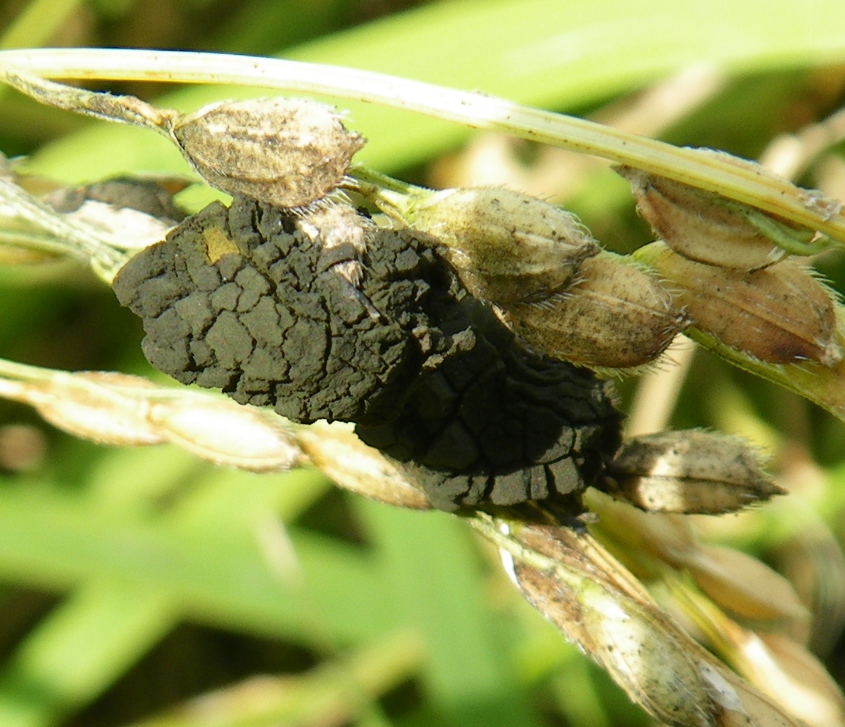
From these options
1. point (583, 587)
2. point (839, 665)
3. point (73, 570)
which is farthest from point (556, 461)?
point (839, 665)

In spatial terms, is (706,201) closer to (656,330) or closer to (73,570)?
(656,330)

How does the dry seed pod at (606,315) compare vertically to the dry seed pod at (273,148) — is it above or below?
below

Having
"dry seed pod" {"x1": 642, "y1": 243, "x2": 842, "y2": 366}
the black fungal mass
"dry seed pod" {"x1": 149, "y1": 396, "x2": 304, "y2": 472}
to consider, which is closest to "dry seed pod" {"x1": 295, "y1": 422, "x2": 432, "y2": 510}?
"dry seed pod" {"x1": 149, "y1": 396, "x2": 304, "y2": 472}

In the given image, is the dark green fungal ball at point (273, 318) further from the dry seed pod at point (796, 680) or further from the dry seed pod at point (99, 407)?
the dry seed pod at point (796, 680)

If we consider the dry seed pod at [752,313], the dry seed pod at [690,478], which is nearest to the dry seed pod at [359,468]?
the dry seed pod at [690,478]

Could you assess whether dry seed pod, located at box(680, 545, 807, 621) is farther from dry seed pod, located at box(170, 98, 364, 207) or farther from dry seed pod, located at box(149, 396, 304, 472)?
dry seed pod, located at box(170, 98, 364, 207)

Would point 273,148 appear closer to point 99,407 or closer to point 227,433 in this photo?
point 227,433

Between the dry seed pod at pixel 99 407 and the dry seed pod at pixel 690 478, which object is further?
the dry seed pod at pixel 99 407
